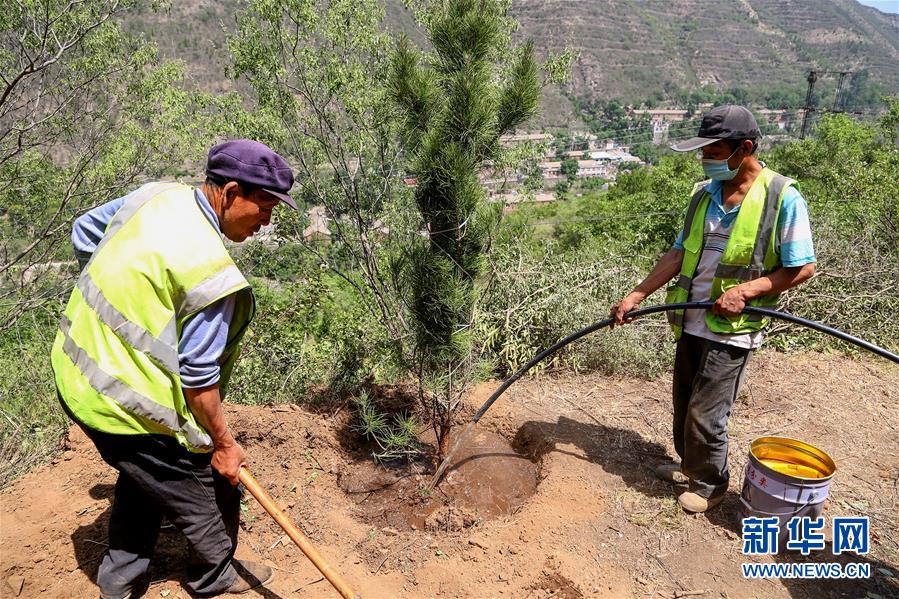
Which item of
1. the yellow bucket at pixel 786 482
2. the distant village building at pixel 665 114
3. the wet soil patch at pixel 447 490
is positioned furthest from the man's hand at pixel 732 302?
the distant village building at pixel 665 114

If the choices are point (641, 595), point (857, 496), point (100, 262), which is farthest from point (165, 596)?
point (857, 496)

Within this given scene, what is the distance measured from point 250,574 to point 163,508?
0.69 m

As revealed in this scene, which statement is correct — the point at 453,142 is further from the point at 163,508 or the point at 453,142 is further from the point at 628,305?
the point at 163,508

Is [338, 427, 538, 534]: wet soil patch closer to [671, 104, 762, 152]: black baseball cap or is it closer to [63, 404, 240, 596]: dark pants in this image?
[63, 404, 240, 596]: dark pants

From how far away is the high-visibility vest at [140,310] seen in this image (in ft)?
6.11

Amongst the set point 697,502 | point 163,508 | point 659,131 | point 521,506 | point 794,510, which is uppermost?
point 163,508

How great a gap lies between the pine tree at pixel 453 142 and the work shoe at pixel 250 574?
1.46m

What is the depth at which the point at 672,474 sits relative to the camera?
11.3 ft

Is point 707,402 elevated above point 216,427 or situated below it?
below

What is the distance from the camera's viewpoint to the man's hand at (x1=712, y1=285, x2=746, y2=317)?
2.70 meters

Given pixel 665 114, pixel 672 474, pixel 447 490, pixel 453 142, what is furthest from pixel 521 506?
pixel 665 114

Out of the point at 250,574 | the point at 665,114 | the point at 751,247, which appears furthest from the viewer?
the point at 665,114

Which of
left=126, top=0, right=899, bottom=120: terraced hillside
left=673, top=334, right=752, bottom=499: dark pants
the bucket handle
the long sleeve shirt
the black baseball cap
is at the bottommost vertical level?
the bucket handle

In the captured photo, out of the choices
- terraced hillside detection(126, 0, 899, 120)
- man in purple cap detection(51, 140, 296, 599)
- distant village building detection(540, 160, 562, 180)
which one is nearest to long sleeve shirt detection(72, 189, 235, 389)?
man in purple cap detection(51, 140, 296, 599)
